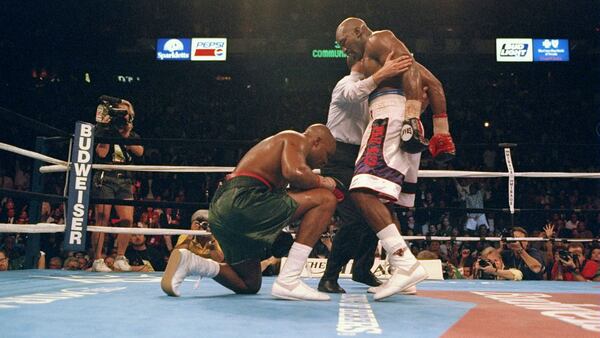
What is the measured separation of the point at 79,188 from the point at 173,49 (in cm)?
906

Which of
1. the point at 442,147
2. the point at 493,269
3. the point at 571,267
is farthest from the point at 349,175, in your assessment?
the point at 571,267

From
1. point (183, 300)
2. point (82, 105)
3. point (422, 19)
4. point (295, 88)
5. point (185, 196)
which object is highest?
point (422, 19)

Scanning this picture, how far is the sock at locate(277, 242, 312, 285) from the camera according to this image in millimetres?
1643

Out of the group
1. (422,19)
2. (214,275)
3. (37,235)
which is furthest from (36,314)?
(422,19)

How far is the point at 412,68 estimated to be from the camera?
6.04ft

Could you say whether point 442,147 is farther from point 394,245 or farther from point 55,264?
point 55,264

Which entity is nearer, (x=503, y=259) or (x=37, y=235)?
(x=37, y=235)

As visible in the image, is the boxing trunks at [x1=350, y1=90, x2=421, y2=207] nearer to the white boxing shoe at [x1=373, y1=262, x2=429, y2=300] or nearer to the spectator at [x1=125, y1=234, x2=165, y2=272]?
the white boxing shoe at [x1=373, y1=262, x2=429, y2=300]

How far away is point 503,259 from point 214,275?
9.28 feet

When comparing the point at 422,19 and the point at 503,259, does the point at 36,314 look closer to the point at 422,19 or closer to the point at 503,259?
the point at 503,259

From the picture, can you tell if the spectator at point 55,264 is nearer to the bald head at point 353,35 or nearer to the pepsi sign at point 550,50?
the bald head at point 353,35

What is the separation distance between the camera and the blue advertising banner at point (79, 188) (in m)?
2.76

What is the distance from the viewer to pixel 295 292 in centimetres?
162

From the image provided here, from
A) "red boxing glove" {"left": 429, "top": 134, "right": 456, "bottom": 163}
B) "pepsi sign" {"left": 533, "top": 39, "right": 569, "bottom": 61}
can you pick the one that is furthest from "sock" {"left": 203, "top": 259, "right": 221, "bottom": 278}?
"pepsi sign" {"left": 533, "top": 39, "right": 569, "bottom": 61}
